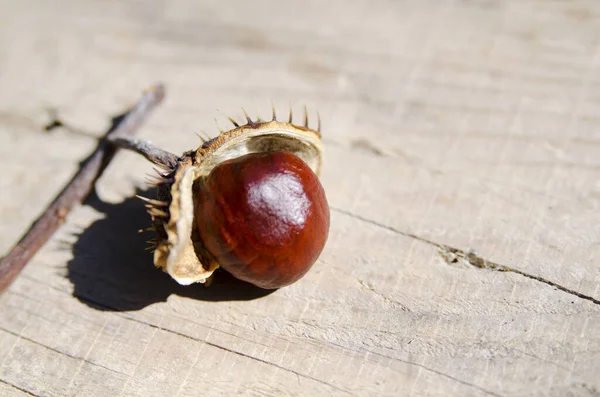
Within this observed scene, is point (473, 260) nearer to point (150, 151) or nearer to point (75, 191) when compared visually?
point (150, 151)

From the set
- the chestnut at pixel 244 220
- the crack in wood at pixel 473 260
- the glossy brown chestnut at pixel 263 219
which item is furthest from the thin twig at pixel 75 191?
the crack in wood at pixel 473 260

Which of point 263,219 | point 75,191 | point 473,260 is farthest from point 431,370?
point 75,191

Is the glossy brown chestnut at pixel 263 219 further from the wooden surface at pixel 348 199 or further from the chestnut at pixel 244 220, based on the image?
the wooden surface at pixel 348 199

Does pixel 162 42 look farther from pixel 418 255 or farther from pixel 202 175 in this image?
pixel 418 255

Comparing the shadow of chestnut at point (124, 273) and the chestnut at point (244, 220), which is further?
the shadow of chestnut at point (124, 273)

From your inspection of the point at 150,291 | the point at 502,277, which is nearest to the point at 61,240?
the point at 150,291

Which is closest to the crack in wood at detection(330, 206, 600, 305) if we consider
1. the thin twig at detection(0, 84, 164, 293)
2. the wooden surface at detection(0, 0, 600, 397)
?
the wooden surface at detection(0, 0, 600, 397)

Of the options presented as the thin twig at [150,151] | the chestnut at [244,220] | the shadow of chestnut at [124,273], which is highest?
the thin twig at [150,151]
